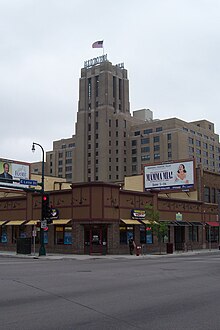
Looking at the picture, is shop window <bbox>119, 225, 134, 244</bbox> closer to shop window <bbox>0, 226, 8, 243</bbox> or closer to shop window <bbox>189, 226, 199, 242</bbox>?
shop window <bbox>189, 226, 199, 242</bbox>

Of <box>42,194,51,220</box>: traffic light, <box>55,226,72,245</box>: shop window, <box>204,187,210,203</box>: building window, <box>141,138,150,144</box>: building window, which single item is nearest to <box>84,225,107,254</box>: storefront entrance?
<box>55,226,72,245</box>: shop window

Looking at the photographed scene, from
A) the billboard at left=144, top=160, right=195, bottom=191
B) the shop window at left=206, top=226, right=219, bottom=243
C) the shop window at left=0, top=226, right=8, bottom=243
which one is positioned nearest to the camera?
the shop window at left=0, top=226, right=8, bottom=243

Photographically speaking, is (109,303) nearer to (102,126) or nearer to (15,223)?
(15,223)

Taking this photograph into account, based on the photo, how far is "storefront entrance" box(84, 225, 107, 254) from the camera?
38.9 m

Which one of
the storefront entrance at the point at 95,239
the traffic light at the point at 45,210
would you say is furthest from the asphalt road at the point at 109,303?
the storefront entrance at the point at 95,239

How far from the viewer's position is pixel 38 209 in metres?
44.8

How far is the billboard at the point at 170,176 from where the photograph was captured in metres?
51.8

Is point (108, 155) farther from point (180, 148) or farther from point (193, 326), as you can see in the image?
point (193, 326)

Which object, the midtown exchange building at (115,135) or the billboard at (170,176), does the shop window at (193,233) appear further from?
the midtown exchange building at (115,135)

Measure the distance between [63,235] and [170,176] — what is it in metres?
17.8

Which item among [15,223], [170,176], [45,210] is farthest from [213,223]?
[45,210]

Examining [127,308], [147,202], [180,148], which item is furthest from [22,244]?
[180,148]

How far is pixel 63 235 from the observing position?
1634 inches

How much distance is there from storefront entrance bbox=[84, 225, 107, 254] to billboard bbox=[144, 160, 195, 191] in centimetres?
1613
